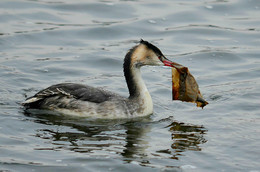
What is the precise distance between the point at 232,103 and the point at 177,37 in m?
5.39

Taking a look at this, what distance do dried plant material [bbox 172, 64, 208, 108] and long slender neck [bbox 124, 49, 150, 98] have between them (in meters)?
0.72

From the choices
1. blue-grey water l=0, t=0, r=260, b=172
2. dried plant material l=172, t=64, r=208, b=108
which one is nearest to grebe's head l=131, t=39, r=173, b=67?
dried plant material l=172, t=64, r=208, b=108

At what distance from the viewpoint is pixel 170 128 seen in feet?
36.1

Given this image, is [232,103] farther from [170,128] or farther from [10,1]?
[10,1]

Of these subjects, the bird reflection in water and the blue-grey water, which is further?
the bird reflection in water

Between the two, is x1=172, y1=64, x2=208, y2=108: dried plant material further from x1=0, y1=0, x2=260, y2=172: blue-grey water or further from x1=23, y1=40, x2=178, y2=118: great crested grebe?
x1=0, y1=0, x2=260, y2=172: blue-grey water

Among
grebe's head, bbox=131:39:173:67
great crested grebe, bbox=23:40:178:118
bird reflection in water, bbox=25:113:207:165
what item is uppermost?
grebe's head, bbox=131:39:173:67

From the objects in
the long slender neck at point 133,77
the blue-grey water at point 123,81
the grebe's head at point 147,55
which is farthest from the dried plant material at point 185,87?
the long slender neck at point 133,77

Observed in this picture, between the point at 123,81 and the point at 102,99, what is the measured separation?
8.93 feet

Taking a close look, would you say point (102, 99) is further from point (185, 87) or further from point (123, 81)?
point (123, 81)

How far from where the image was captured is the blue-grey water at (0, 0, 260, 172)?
9.34m

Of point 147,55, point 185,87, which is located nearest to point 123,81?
point 147,55

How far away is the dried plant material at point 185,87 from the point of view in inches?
447

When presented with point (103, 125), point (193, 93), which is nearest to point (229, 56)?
point (193, 93)
